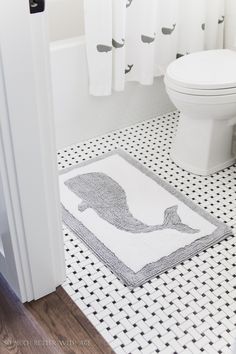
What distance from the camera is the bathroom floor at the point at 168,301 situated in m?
1.46

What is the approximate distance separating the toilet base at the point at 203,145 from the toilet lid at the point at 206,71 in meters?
0.18

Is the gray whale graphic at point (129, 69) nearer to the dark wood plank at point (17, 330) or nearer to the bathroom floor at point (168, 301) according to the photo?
the bathroom floor at point (168, 301)

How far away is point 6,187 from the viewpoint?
1.31m

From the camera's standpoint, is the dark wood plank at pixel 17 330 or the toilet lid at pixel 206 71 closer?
the dark wood plank at pixel 17 330

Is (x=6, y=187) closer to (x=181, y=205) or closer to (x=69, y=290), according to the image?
(x=69, y=290)

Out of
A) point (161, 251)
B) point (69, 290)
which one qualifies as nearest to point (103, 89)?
point (161, 251)

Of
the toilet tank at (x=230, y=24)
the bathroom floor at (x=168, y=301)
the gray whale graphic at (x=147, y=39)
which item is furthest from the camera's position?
the toilet tank at (x=230, y=24)

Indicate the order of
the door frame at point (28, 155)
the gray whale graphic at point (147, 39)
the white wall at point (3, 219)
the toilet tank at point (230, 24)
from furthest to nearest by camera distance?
the toilet tank at point (230, 24) → the gray whale graphic at point (147, 39) → the white wall at point (3, 219) → the door frame at point (28, 155)

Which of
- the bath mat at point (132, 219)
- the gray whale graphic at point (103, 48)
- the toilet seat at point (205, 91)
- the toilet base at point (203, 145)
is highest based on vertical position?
the gray whale graphic at point (103, 48)

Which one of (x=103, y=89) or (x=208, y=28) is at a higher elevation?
(x=208, y=28)

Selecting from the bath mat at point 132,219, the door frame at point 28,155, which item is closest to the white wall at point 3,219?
the door frame at point 28,155

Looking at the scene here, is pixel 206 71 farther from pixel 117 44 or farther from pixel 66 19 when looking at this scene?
pixel 66 19

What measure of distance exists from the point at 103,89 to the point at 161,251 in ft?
2.82

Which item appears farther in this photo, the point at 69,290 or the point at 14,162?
the point at 69,290
